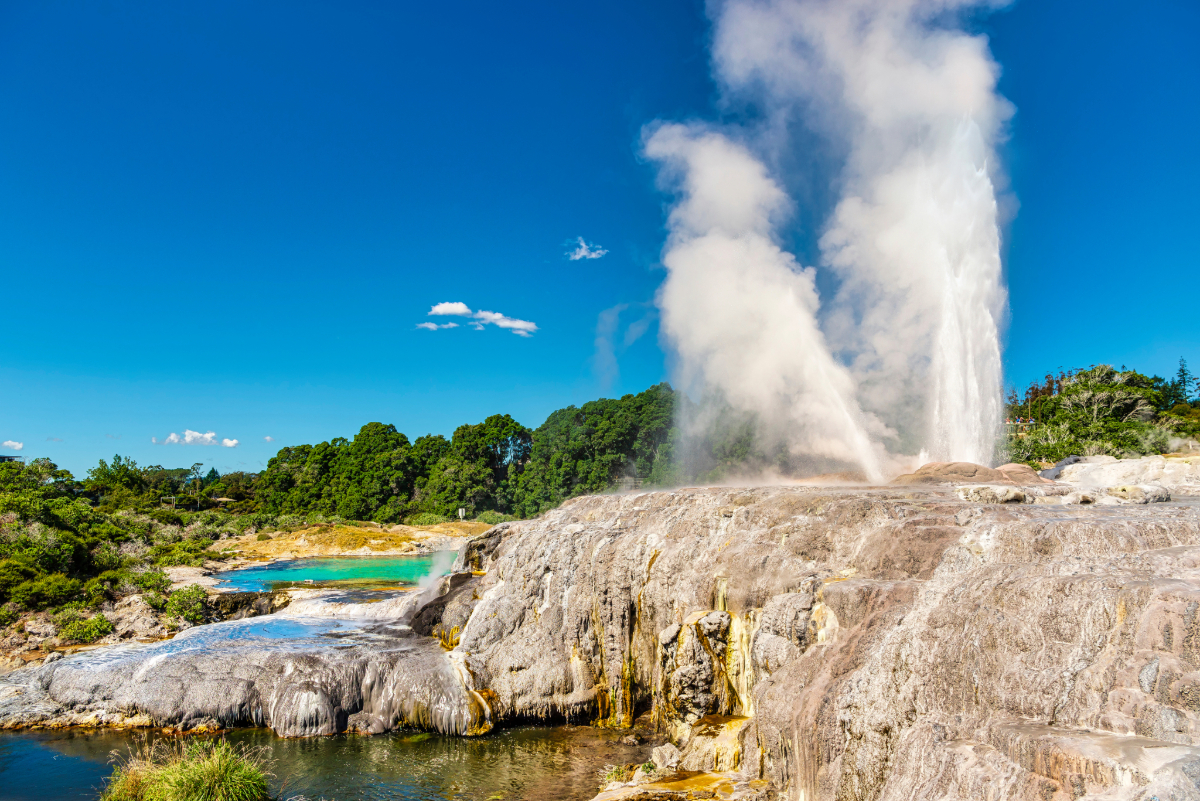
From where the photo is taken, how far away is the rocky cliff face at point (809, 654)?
7.26 metres

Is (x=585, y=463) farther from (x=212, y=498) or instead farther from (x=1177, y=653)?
(x=212, y=498)

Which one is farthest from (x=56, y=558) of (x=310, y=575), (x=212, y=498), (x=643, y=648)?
(x=212, y=498)

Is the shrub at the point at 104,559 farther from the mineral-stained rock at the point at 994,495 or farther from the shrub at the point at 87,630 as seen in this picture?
the mineral-stained rock at the point at 994,495

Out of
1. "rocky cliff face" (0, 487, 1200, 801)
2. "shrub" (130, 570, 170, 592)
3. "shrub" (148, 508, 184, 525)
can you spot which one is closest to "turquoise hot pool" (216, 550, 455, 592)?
"shrub" (130, 570, 170, 592)

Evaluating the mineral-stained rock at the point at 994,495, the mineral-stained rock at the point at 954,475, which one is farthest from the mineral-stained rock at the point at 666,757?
the mineral-stained rock at the point at 954,475

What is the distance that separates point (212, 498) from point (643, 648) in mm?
91813

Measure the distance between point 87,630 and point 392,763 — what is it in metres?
13.5

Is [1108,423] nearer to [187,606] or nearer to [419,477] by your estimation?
[187,606]

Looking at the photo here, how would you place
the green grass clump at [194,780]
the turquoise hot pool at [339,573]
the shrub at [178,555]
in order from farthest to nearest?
the shrub at [178,555] → the turquoise hot pool at [339,573] → the green grass clump at [194,780]

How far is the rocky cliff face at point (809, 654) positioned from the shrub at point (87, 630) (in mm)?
3426

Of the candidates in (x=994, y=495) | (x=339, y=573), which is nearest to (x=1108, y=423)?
(x=994, y=495)

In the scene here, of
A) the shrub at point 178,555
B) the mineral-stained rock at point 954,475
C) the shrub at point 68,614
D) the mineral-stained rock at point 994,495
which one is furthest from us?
the shrub at point 178,555

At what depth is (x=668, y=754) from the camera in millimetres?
12500

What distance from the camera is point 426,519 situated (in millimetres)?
64250
